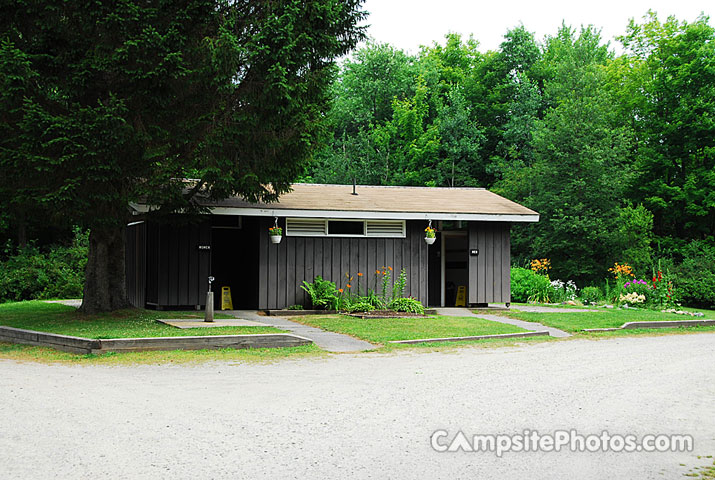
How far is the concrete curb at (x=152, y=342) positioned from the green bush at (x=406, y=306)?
556 centimetres

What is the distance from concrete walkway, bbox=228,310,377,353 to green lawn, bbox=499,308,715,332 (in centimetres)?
545

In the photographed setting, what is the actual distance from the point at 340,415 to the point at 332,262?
11.5 metres

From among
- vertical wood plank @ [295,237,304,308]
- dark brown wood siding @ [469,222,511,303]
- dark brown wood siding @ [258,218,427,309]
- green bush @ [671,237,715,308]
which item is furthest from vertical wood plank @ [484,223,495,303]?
green bush @ [671,237,715,308]

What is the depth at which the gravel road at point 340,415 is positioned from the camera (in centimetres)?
509

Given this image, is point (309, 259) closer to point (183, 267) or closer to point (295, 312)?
point (295, 312)

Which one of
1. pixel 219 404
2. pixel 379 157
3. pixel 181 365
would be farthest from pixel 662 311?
pixel 379 157

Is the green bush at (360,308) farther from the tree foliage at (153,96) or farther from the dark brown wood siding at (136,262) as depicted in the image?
the dark brown wood siding at (136,262)

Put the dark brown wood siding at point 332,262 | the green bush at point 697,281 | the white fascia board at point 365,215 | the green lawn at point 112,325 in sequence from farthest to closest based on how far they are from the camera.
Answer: the green bush at point 697,281
the dark brown wood siding at point 332,262
the white fascia board at point 365,215
the green lawn at point 112,325

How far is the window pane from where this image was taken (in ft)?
59.9

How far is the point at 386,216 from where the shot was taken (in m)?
18.2

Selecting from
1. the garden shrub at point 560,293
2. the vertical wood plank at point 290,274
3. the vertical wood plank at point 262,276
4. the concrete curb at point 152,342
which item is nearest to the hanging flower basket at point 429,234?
the vertical wood plank at point 290,274

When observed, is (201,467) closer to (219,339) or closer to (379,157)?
(219,339)

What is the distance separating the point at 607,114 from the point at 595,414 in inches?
1132

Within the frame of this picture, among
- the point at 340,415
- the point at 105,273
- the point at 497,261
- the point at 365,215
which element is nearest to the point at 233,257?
the point at 365,215
